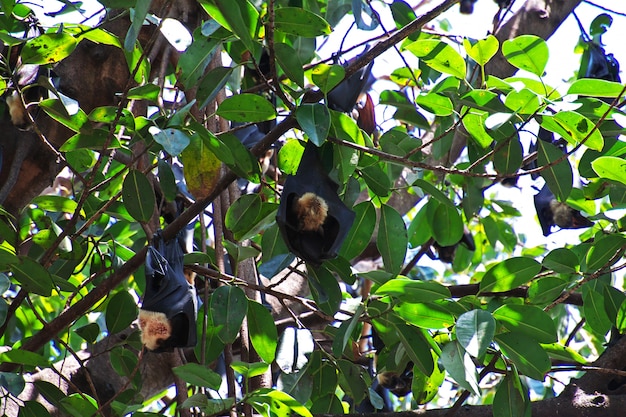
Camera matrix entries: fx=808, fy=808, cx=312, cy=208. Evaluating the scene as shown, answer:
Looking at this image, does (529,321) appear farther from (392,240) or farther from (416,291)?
(392,240)

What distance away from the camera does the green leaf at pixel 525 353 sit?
1.65 m

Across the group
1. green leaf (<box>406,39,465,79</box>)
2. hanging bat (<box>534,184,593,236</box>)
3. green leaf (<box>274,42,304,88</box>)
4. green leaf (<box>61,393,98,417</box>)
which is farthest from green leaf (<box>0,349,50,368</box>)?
hanging bat (<box>534,184,593,236</box>)

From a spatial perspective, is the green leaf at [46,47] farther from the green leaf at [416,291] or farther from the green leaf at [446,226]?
the green leaf at [446,226]

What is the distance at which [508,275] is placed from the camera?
1.83 meters

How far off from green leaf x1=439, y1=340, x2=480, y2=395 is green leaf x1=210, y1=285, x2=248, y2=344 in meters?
0.51

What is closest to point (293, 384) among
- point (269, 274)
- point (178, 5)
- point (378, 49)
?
point (269, 274)

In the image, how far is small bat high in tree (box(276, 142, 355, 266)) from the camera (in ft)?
5.94

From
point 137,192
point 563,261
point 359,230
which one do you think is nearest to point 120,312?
point 137,192

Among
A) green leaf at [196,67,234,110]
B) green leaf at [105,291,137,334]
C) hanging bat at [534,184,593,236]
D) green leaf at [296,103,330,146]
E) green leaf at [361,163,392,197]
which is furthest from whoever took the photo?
hanging bat at [534,184,593,236]

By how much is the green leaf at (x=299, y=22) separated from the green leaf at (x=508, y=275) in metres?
0.67

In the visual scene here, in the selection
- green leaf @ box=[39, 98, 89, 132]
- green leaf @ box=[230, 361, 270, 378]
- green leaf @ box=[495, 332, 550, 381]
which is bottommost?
green leaf @ box=[230, 361, 270, 378]

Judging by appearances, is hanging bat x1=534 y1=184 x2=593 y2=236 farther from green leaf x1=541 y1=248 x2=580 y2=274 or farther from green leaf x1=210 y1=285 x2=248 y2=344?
green leaf x1=210 y1=285 x2=248 y2=344

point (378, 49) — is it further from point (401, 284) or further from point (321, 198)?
point (401, 284)

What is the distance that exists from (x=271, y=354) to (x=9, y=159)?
1.15 meters
